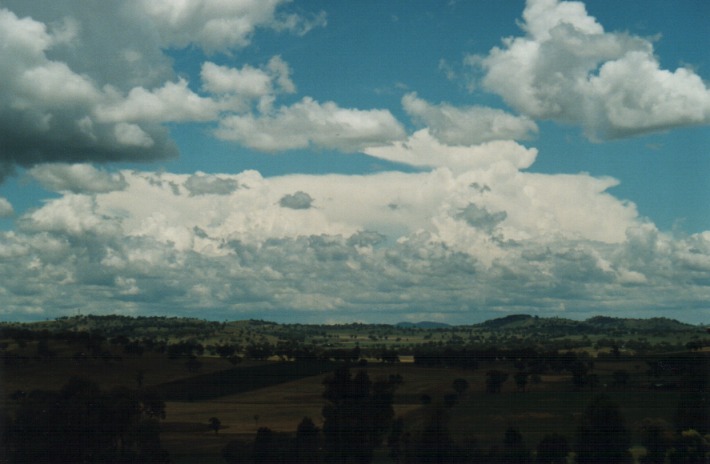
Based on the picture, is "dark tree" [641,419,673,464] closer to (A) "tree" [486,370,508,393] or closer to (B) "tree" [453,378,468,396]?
(A) "tree" [486,370,508,393]

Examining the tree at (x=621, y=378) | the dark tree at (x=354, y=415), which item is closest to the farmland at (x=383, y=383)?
the tree at (x=621, y=378)

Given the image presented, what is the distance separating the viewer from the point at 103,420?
114ft

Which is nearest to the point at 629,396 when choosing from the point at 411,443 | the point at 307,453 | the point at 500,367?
the point at 500,367

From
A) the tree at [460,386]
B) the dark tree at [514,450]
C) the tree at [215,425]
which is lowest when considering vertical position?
the dark tree at [514,450]

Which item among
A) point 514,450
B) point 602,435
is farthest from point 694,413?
point 514,450

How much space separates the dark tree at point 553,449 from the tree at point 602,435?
664 mm

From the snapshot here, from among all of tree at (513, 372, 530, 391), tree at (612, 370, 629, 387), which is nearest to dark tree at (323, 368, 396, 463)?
tree at (513, 372, 530, 391)

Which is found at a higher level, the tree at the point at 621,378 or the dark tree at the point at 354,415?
the tree at the point at 621,378

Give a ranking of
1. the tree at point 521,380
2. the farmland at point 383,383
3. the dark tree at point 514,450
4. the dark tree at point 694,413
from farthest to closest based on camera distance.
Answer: the tree at point 521,380, the dark tree at point 694,413, the farmland at point 383,383, the dark tree at point 514,450

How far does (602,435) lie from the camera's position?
127 feet

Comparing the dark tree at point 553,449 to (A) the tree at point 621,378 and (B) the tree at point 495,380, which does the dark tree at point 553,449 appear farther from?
(A) the tree at point 621,378

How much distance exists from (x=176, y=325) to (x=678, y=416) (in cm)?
9154

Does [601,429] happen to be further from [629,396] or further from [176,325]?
[176,325]

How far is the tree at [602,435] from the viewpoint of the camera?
35812mm
